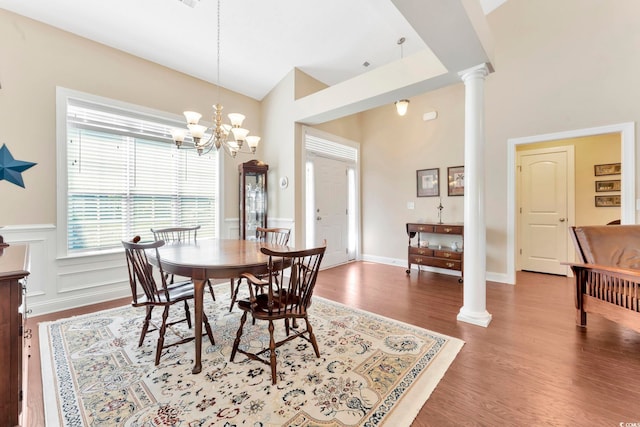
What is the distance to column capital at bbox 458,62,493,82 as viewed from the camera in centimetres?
252

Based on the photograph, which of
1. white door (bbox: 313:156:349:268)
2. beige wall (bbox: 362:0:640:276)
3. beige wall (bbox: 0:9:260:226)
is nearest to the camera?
beige wall (bbox: 0:9:260:226)

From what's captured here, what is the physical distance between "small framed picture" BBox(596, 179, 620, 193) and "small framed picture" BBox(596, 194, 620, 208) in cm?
11

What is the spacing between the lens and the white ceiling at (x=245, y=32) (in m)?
2.81

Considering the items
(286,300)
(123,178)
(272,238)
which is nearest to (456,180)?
(272,238)

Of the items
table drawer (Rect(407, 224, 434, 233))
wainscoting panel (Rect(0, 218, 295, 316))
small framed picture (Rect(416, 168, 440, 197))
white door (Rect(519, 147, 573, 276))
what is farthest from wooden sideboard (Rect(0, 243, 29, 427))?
white door (Rect(519, 147, 573, 276))

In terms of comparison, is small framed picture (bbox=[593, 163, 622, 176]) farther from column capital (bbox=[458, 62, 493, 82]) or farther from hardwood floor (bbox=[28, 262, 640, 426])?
column capital (bbox=[458, 62, 493, 82])

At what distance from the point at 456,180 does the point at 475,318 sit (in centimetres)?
251

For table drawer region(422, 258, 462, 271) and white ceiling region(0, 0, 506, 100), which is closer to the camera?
white ceiling region(0, 0, 506, 100)

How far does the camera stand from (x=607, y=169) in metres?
4.09

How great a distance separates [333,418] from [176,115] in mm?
4060

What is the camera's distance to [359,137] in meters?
5.63

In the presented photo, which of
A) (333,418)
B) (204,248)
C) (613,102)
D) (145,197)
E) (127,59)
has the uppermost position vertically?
(127,59)

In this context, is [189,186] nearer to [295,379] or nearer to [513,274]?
[295,379]

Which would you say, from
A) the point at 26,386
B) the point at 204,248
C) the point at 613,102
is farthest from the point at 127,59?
the point at 613,102
